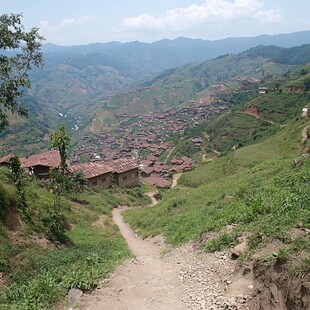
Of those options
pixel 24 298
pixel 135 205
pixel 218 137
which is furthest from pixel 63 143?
pixel 218 137

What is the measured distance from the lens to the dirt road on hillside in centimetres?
784

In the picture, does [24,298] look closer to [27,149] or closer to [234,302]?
[234,302]

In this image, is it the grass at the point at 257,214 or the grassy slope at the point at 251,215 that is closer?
the grassy slope at the point at 251,215

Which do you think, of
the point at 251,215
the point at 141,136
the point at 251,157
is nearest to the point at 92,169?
the point at 251,157

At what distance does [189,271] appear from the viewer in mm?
9852

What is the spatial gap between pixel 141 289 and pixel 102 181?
29787mm

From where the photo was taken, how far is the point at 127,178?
138 feet

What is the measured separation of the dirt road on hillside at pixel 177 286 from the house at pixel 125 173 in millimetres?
28926

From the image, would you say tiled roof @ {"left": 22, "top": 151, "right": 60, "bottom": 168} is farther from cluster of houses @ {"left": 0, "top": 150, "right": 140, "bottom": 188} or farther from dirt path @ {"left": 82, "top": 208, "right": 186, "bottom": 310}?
dirt path @ {"left": 82, "top": 208, "right": 186, "bottom": 310}

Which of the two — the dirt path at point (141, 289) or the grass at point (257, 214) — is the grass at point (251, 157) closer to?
the grass at point (257, 214)

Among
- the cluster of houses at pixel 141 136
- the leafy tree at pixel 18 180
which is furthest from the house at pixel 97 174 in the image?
the cluster of houses at pixel 141 136

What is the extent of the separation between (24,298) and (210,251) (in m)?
5.30

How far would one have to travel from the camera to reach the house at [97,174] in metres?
36.9

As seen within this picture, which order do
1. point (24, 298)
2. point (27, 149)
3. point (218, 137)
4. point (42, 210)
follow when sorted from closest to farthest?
point (24, 298) → point (42, 210) → point (218, 137) → point (27, 149)
